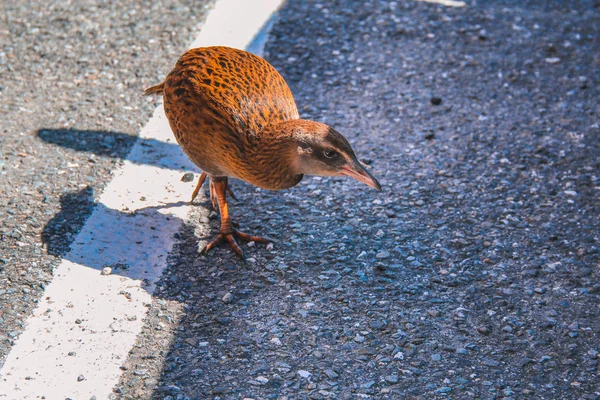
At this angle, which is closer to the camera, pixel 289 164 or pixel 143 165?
pixel 289 164

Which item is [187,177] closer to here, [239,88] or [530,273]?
[239,88]

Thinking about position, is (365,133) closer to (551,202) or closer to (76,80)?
(551,202)

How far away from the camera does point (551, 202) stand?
4.79m

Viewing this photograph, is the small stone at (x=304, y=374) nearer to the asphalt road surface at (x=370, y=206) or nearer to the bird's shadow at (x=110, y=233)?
the asphalt road surface at (x=370, y=206)

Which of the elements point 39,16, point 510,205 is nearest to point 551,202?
point 510,205

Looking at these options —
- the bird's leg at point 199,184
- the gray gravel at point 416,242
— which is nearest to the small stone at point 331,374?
the gray gravel at point 416,242

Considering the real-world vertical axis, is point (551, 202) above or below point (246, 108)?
below

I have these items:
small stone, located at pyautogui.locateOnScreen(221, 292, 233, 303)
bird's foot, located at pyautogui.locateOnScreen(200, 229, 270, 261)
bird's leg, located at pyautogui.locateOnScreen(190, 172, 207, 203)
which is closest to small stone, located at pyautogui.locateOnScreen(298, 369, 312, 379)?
small stone, located at pyautogui.locateOnScreen(221, 292, 233, 303)

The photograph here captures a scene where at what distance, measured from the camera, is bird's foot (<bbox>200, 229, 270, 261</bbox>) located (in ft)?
14.2

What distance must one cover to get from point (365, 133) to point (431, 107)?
0.61 metres

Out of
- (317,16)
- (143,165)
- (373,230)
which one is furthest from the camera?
(317,16)

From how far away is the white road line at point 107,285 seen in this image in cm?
347

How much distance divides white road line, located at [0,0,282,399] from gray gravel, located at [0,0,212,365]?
92 mm

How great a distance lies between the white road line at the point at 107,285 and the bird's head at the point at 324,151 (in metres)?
0.96
